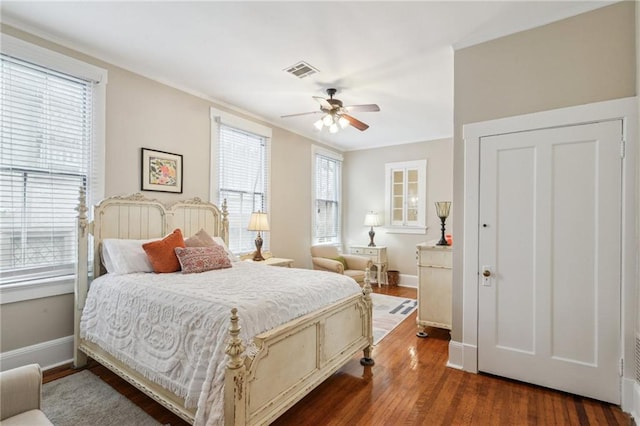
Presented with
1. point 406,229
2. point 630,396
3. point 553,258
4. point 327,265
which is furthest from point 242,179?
point 630,396

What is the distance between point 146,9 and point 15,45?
3.91ft

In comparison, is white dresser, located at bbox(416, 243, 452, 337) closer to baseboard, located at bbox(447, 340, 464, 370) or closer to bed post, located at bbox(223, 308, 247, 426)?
baseboard, located at bbox(447, 340, 464, 370)

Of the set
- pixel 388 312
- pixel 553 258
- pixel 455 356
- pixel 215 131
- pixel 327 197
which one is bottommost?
pixel 388 312

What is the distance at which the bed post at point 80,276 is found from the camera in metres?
2.77

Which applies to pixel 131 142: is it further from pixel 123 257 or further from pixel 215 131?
pixel 123 257

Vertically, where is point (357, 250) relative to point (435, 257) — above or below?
below

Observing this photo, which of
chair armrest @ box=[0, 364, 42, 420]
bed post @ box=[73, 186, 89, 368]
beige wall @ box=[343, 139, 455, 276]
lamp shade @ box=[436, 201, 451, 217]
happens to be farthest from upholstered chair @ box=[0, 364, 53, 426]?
beige wall @ box=[343, 139, 455, 276]

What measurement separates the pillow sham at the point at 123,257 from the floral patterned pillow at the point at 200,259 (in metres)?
0.31

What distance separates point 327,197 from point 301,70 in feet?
11.4

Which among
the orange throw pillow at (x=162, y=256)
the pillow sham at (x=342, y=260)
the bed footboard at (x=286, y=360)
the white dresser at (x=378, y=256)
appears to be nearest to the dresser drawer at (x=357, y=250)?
the white dresser at (x=378, y=256)

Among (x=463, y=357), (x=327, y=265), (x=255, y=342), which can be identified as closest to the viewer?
(x=255, y=342)

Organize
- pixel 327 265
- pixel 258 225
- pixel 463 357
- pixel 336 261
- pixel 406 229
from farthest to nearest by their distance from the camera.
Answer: pixel 406 229, pixel 336 261, pixel 327 265, pixel 258 225, pixel 463 357

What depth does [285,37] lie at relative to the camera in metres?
2.75

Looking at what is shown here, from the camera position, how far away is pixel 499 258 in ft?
8.80
